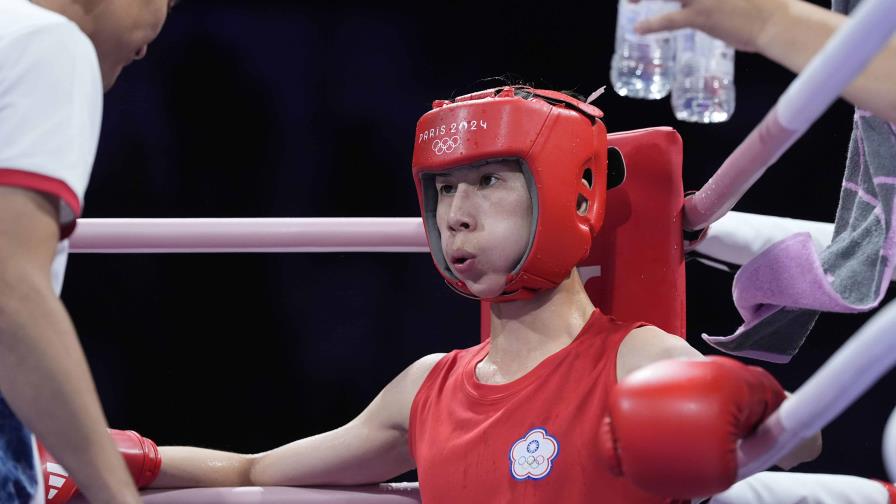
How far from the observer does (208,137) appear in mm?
3354

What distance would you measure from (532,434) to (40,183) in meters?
0.88

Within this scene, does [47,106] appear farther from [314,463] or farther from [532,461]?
[314,463]

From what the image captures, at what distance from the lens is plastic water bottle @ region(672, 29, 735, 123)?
1439 millimetres

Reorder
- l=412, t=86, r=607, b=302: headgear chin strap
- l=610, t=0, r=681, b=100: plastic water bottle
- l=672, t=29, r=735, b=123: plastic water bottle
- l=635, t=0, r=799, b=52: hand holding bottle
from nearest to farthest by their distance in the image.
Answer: l=635, t=0, r=799, b=52: hand holding bottle < l=610, t=0, r=681, b=100: plastic water bottle < l=672, t=29, r=735, b=123: plastic water bottle < l=412, t=86, r=607, b=302: headgear chin strap

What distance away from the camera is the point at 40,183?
35.9 inches

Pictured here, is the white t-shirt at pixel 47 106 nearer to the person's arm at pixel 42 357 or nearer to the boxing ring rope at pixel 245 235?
the person's arm at pixel 42 357

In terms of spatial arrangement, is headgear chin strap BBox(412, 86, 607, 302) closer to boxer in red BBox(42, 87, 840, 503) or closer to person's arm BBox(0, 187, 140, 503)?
boxer in red BBox(42, 87, 840, 503)

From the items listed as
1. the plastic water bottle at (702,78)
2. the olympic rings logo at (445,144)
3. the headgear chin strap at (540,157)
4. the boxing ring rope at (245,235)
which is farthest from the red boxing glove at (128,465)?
the plastic water bottle at (702,78)

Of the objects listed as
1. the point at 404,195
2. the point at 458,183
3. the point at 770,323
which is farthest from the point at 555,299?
the point at 404,195

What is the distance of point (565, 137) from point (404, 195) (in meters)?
1.74

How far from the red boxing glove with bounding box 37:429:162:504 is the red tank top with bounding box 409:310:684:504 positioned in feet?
1.50

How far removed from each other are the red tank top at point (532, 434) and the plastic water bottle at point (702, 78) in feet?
1.20

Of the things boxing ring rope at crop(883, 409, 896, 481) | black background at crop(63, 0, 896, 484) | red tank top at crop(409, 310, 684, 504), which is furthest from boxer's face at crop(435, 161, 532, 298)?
black background at crop(63, 0, 896, 484)

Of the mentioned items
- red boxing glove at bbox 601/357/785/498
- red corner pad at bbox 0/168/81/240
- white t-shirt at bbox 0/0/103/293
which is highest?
white t-shirt at bbox 0/0/103/293
